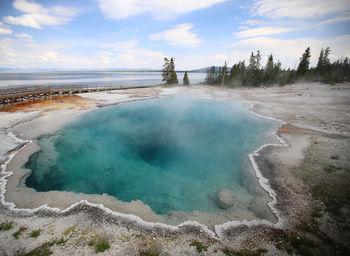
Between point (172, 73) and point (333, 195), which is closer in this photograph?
point (333, 195)

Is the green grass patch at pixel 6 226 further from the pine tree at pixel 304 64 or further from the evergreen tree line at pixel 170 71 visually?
the pine tree at pixel 304 64

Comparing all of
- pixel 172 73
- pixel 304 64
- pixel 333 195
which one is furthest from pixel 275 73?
pixel 333 195

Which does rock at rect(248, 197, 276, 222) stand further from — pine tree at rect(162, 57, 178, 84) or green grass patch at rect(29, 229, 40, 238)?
pine tree at rect(162, 57, 178, 84)

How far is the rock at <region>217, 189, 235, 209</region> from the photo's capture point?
8615 millimetres

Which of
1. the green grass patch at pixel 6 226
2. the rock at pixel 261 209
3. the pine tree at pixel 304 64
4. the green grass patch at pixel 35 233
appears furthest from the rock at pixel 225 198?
the pine tree at pixel 304 64

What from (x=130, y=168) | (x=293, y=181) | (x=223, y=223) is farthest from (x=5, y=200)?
(x=293, y=181)

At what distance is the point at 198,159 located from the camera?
46.3 ft

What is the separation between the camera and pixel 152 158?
14.3m

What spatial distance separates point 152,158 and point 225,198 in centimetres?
731

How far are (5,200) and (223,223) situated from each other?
10946mm

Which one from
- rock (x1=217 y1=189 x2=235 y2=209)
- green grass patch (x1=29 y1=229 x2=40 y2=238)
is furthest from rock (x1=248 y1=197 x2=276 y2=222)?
green grass patch (x1=29 y1=229 x2=40 y2=238)

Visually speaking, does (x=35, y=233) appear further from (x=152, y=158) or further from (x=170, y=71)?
(x=170, y=71)

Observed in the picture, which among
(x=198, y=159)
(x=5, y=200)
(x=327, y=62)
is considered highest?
(x=327, y=62)

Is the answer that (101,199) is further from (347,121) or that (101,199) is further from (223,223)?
(347,121)
